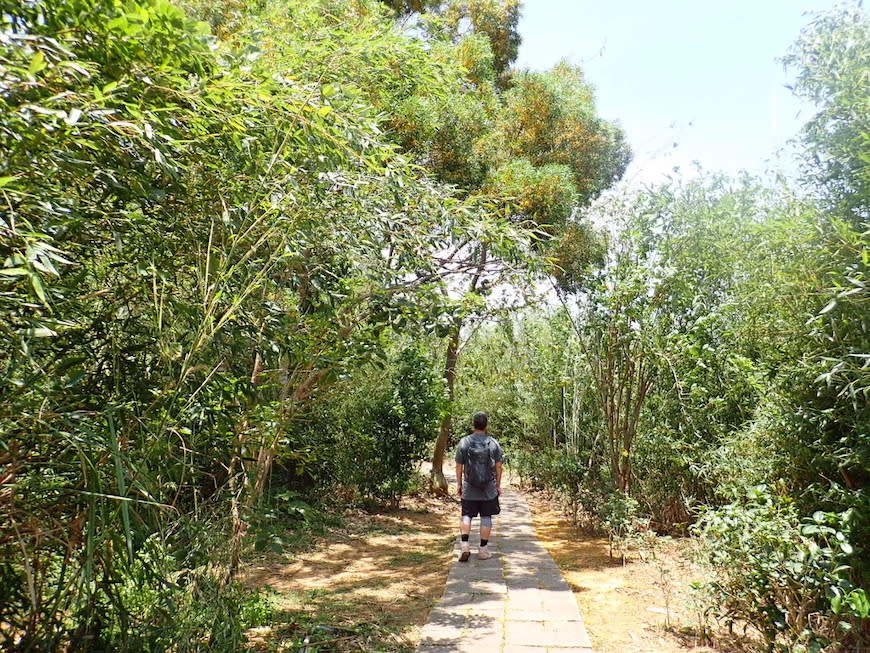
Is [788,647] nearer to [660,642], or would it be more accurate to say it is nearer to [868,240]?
[660,642]

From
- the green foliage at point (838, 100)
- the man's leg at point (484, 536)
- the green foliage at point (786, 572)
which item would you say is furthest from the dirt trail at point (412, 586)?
the green foliage at point (838, 100)

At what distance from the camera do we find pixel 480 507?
6.10m

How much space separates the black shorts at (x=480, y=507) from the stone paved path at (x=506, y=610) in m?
0.47

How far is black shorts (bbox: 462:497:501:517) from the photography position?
6021 mm

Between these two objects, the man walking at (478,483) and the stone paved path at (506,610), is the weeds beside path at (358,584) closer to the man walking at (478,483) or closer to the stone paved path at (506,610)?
the stone paved path at (506,610)

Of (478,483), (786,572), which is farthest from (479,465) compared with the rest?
(786,572)

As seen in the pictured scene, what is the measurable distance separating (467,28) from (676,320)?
21.0 feet

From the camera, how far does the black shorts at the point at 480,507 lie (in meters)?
6.02

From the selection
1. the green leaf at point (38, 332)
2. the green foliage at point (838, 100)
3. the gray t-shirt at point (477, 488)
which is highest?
the green foliage at point (838, 100)

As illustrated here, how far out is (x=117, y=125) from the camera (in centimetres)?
166

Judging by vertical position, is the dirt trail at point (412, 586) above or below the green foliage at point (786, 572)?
below

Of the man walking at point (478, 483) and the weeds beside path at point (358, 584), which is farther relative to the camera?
the man walking at point (478, 483)

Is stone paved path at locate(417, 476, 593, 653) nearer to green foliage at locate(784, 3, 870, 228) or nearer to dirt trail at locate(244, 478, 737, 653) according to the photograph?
dirt trail at locate(244, 478, 737, 653)

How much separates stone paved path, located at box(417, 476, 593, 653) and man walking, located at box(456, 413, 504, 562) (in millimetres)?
274
